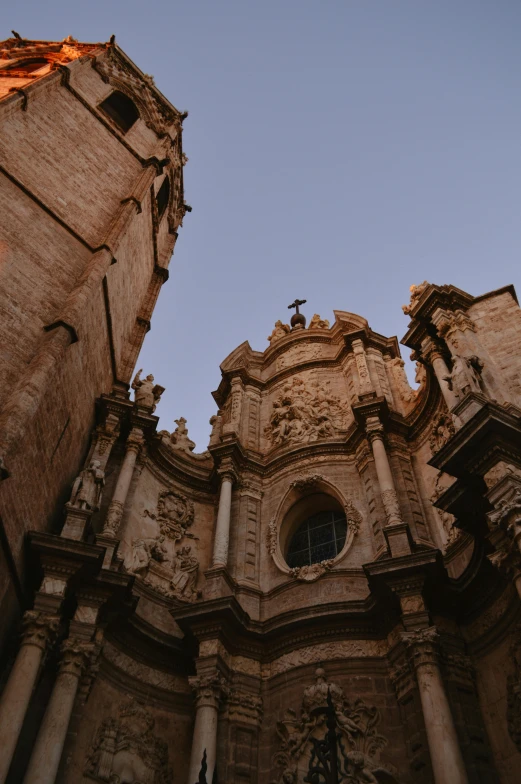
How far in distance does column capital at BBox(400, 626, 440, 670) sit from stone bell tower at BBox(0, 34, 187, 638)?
237 inches

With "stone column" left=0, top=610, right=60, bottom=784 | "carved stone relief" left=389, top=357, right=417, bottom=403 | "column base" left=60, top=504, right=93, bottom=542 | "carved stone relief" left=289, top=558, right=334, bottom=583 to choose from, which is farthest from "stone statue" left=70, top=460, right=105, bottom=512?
"carved stone relief" left=389, top=357, right=417, bottom=403

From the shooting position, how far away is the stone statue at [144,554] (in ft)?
43.1

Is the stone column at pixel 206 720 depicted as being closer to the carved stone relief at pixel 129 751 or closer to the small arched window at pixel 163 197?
the carved stone relief at pixel 129 751

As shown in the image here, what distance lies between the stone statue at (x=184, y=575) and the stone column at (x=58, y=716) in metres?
2.83

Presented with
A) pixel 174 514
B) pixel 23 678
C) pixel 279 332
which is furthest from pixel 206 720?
pixel 279 332

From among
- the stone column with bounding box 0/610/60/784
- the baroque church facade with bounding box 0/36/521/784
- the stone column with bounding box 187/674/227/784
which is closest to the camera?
the stone column with bounding box 0/610/60/784

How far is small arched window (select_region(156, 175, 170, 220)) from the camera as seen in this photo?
932 inches

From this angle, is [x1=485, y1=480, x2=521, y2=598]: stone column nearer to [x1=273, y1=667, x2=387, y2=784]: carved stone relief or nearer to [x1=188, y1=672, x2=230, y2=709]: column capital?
[x1=273, y1=667, x2=387, y2=784]: carved stone relief

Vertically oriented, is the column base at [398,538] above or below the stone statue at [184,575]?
below

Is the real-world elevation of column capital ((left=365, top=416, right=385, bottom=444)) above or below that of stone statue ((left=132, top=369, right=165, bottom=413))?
below

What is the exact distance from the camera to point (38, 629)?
33.5 feet

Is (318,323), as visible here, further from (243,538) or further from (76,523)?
(76,523)

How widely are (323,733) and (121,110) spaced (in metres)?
20.7

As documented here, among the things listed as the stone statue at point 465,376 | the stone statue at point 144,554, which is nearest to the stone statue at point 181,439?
the stone statue at point 144,554
